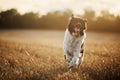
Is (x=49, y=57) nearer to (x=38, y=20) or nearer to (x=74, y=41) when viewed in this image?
(x=74, y=41)

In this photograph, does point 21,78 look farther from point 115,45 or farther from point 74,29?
point 115,45

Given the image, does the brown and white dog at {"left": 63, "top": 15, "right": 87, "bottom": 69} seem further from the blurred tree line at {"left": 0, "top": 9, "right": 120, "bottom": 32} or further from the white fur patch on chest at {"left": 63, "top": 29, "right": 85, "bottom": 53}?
the blurred tree line at {"left": 0, "top": 9, "right": 120, "bottom": 32}

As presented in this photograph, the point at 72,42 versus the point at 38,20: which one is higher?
the point at 38,20

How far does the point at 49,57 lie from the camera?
14.2 ft

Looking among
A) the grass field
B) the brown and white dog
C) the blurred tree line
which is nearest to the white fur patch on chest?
the brown and white dog

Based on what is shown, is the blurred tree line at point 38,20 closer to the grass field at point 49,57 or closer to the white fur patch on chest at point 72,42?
the grass field at point 49,57

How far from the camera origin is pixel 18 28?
450 centimetres

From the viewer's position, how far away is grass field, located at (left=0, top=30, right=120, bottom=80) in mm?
3820

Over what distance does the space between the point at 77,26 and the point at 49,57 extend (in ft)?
2.27

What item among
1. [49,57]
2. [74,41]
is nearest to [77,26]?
[74,41]

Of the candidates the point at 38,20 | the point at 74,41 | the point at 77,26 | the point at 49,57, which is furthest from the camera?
the point at 38,20

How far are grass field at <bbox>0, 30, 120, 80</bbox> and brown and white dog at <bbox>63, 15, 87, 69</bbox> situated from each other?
0.42ft

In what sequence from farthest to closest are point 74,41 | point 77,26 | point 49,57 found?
1. point 49,57
2. point 74,41
3. point 77,26

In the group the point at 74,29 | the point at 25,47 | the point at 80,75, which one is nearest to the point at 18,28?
the point at 25,47
